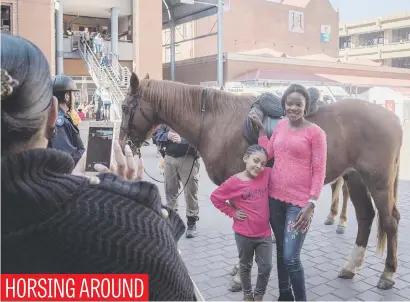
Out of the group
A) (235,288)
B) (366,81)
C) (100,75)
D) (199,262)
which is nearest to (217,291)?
(235,288)

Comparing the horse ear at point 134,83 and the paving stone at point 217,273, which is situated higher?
the horse ear at point 134,83

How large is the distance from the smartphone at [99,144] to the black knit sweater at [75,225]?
17.2 inches

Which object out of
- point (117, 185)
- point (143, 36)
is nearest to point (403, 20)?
point (143, 36)

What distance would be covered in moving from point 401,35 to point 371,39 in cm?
376

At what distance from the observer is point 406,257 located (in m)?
4.95

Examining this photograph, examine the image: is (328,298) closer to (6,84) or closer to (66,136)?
(66,136)

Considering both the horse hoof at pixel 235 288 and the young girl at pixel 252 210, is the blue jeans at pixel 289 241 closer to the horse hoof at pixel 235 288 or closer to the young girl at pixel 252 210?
the young girl at pixel 252 210

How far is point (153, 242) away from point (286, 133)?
7.50 feet

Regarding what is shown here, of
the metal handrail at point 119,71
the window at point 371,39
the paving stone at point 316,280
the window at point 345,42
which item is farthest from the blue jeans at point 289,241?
the window at point 345,42

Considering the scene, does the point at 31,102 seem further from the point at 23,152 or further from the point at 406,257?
the point at 406,257

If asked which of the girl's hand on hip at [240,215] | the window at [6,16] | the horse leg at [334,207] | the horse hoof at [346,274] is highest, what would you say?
the window at [6,16]

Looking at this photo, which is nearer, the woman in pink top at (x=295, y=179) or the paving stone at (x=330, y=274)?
the woman in pink top at (x=295, y=179)

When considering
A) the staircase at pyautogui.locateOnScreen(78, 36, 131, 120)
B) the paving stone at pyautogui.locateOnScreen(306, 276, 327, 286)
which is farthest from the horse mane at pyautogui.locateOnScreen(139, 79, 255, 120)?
the staircase at pyautogui.locateOnScreen(78, 36, 131, 120)

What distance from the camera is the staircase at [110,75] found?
2300 centimetres
